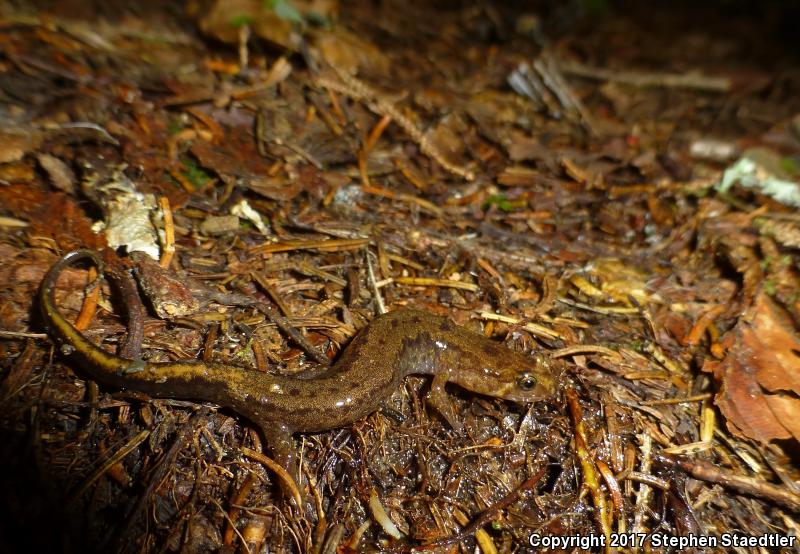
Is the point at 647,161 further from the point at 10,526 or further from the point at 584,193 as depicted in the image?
the point at 10,526

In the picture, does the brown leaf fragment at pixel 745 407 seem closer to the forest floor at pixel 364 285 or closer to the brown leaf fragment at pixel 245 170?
the forest floor at pixel 364 285

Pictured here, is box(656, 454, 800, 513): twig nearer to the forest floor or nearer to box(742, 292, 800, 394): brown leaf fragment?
the forest floor

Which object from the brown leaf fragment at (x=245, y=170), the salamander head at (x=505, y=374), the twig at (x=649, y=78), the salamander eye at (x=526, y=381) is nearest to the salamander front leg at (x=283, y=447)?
the salamander head at (x=505, y=374)

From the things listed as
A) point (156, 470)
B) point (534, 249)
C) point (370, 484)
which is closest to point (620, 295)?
point (534, 249)

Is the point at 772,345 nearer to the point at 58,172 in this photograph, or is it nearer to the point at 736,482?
the point at 736,482

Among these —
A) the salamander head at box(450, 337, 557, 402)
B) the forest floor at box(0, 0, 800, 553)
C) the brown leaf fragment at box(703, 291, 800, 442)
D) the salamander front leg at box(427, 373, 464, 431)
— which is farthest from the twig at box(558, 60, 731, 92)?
the salamander front leg at box(427, 373, 464, 431)

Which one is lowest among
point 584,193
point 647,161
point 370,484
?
point 370,484
